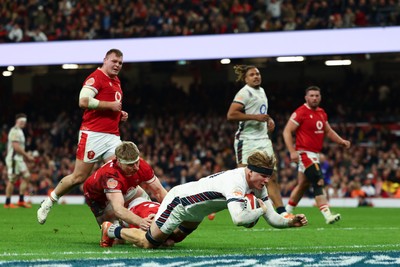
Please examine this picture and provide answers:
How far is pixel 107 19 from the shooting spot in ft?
103

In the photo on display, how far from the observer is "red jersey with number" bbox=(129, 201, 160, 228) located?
976 cm

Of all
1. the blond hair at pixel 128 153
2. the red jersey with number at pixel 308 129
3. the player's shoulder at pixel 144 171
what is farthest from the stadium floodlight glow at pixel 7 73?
the blond hair at pixel 128 153

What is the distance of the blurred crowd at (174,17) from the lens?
28.6 m

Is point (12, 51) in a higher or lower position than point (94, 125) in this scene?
higher

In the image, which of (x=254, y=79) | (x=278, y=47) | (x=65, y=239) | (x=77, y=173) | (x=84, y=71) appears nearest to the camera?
(x=65, y=239)

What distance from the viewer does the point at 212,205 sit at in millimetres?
8797

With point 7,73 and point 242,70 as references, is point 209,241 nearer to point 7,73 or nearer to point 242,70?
point 242,70

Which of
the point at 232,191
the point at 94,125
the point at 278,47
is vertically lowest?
the point at 232,191

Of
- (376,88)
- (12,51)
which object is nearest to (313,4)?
(376,88)

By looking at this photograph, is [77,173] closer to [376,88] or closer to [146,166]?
[146,166]

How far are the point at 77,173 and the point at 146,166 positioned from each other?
6.04 feet

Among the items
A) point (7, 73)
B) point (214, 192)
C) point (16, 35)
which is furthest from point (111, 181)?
point (7, 73)

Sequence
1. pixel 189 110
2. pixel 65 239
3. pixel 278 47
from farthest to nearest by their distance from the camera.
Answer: pixel 189 110 → pixel 278 47 → pixel 65 239

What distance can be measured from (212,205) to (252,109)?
208 inches
